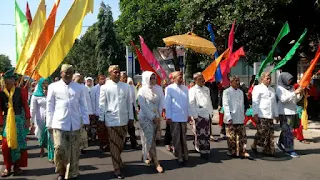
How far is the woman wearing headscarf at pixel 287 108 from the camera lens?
7.77 metres

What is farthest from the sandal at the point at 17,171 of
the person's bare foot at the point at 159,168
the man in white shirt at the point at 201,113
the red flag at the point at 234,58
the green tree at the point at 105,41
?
the green tree at the point at 105,41

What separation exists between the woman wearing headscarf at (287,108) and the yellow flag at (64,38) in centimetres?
461

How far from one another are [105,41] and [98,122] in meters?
36.3

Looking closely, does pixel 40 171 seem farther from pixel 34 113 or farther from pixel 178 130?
pixel 178 130

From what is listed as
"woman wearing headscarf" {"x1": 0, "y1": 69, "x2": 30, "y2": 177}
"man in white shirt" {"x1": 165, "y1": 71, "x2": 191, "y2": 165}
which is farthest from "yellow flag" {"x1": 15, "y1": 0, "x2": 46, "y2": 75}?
"man in white shirt" {"x1": 165, "y1": 71, "x2": 191, "y2": 165}

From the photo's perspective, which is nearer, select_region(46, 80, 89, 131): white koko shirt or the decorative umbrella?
select_region(46, 80, 89, 131): white koko shirt

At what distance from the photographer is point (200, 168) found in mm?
6758

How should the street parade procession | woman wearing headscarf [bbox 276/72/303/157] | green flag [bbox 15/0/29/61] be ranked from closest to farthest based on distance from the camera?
the street parade procession
woman wearing headscarf [bbox 276/72/303/157]
green flag [bbox 15/0/29/61]

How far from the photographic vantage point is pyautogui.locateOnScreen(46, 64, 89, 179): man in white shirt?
5.64 meters

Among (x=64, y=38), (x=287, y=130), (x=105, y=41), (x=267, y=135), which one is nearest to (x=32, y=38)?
(x=64, y=38)

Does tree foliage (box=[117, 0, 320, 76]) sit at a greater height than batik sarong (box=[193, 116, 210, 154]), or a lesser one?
greater

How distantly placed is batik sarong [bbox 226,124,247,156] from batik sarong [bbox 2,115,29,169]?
14.2 feet

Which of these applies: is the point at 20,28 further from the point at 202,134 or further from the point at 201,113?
the point at 202,134

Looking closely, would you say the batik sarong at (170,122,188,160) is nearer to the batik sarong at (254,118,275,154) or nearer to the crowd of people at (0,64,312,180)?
the crowd of people at (0,64,312,180)
